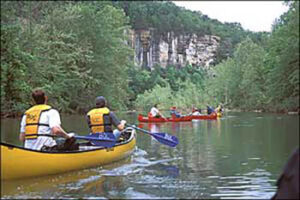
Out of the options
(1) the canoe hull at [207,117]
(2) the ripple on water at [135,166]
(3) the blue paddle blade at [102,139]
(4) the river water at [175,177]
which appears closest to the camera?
(4) the river water at [175,177]

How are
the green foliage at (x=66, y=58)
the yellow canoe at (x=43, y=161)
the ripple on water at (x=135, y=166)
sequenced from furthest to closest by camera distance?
the green foliage at (x=66, y=58) < the ripple on water at (x=135, y=166) < the yellow canoe at (x=43, y=161)

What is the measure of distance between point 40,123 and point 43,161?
641 millimetres

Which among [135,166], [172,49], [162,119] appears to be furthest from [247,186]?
[172,49]

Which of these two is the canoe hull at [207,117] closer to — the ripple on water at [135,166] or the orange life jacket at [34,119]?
the ripple on water at [135,166]

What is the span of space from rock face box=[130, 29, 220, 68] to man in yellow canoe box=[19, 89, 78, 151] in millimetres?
89698

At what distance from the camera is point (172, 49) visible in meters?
109

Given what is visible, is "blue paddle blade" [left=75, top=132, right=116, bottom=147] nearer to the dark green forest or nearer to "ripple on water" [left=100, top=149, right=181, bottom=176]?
"ripple on water" [left=100, top=149, right=181, bottom=176]

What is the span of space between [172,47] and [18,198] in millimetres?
103459

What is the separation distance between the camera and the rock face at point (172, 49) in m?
104

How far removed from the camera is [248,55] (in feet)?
191

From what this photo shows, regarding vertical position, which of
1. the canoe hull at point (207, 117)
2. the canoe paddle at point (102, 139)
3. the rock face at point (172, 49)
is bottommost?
the canoe hull at point (207, 117)

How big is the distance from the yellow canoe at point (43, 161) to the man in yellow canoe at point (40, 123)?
1.20 feet

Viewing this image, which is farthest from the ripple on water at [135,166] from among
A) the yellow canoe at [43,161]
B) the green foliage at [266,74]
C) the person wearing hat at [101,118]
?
the green foliage at [266,74]

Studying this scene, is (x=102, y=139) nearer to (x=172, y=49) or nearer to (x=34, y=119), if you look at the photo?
(x=34, y=119)
